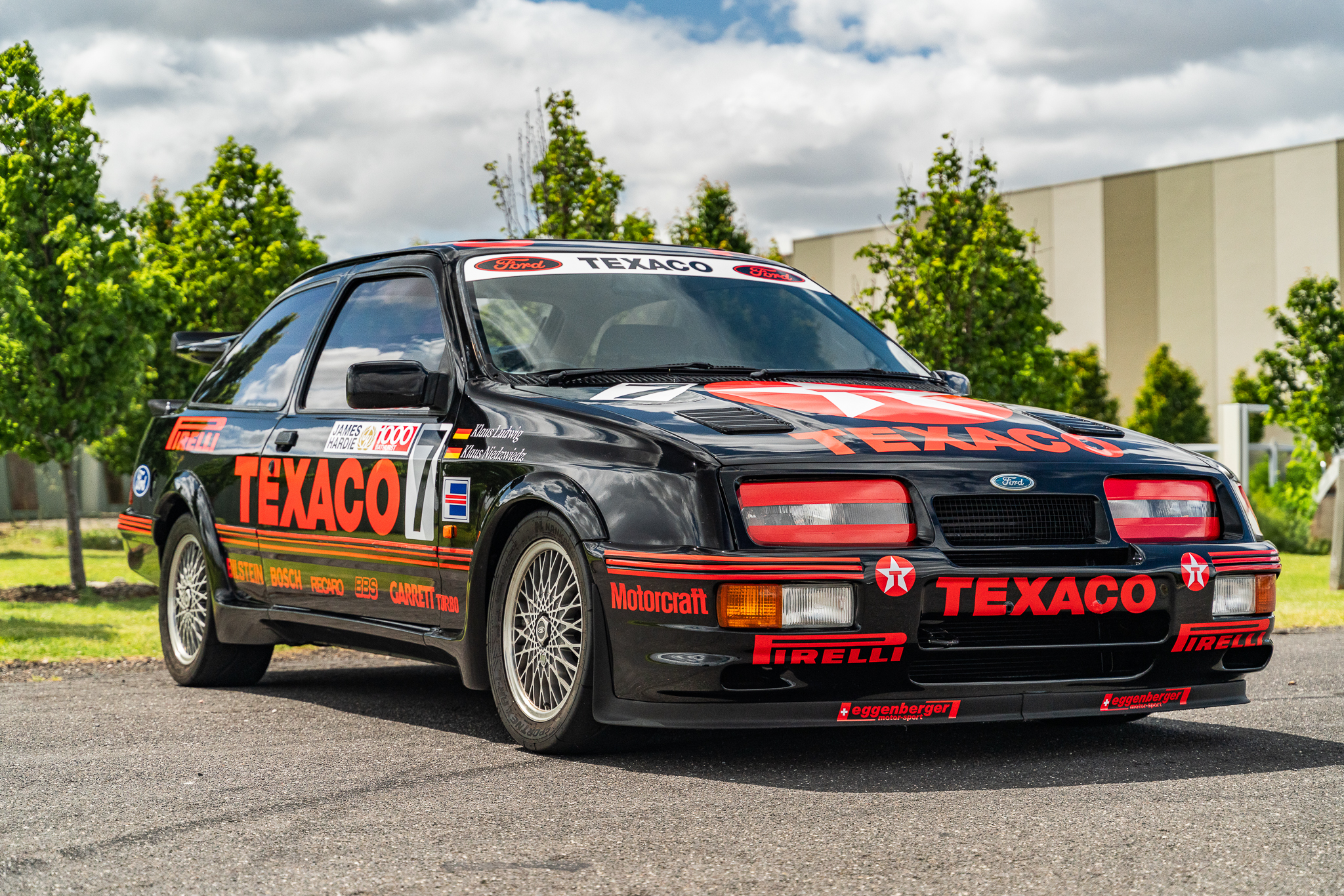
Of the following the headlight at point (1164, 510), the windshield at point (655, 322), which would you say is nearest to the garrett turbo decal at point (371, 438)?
the windshield at point (655, 322)

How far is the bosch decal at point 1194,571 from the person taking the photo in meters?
4.75

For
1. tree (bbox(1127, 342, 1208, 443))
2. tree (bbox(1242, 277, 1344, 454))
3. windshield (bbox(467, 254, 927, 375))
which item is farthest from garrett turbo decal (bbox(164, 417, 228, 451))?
tree (bbox(1127, 342, 1208, 443))

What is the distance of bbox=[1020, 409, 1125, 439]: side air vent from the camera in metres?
5.11

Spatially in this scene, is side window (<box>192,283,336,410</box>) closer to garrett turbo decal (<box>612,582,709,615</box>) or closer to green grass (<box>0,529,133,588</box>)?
garrett turbo decal (<box>612,582,709,615</box>)

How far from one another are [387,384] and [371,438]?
0.53m

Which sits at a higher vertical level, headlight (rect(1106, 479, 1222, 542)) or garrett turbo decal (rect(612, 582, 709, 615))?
headlight (rect(1106, 479, 1222, 542))

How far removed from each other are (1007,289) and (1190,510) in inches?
449

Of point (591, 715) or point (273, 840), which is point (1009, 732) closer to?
point (591, 715)

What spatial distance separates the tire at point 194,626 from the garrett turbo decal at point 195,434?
1.13ft

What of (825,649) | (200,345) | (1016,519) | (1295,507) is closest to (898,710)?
(825,649)

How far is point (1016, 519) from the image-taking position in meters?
4.58

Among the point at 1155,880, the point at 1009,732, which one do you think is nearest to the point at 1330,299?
the point at 1009,732

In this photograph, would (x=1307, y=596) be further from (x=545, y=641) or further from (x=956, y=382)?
(x=545, y=641)

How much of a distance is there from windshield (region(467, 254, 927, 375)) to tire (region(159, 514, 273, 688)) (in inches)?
86.3
